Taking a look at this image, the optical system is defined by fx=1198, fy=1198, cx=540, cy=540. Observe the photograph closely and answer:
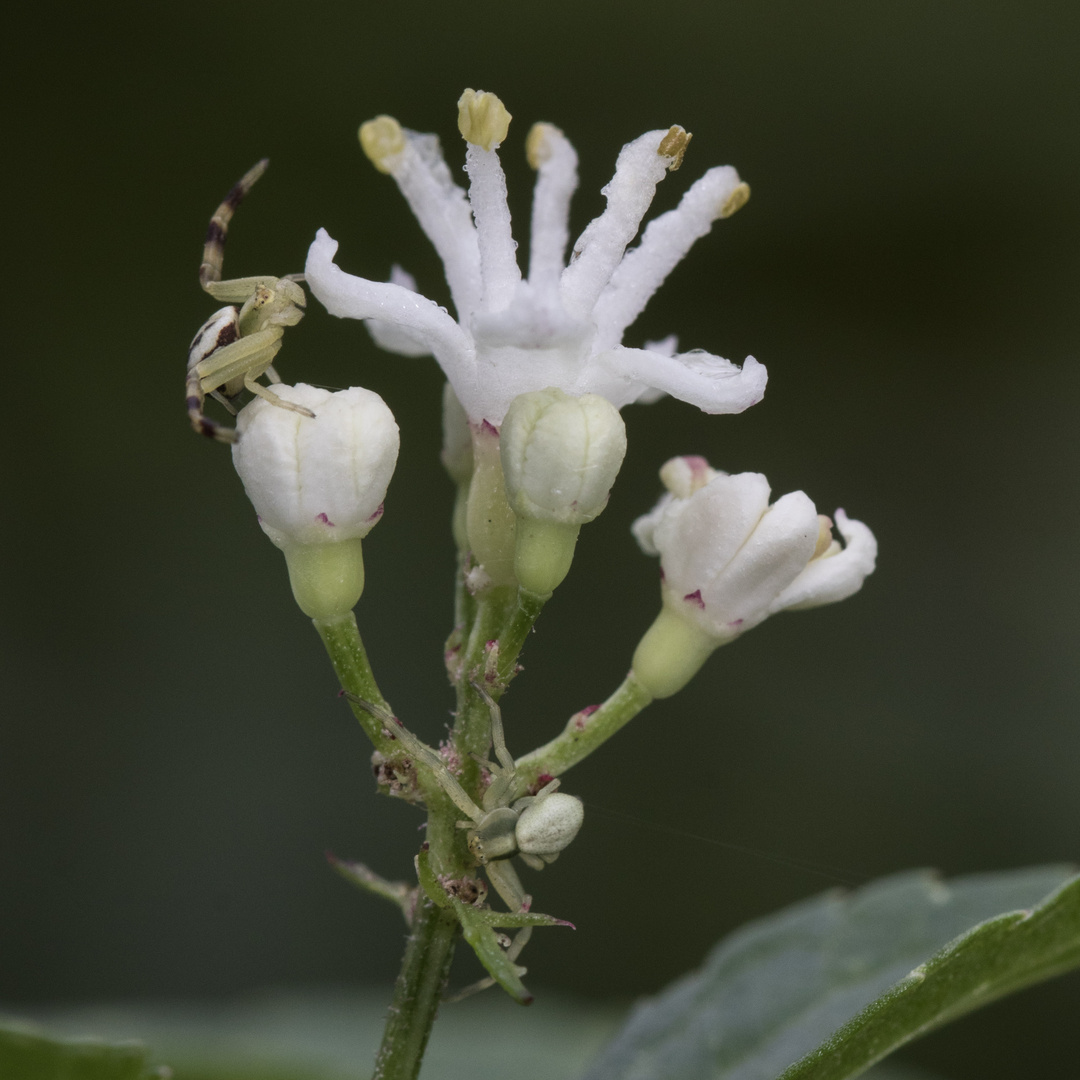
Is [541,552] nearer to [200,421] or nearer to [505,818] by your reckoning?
[505,818]

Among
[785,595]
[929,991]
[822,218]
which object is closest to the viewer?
[929,991]

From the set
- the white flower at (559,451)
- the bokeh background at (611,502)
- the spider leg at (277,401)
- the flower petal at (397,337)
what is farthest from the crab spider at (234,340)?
the bokeh background at (611,502)

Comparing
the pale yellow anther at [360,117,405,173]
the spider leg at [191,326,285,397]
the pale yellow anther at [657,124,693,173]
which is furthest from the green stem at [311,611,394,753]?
the pale yellow anther at [657,124,693,173]

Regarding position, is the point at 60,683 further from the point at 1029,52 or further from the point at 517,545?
the point at 1029,52

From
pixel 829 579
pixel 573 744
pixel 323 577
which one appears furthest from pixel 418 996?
pixel 829 579

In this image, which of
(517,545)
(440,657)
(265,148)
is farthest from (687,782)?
(517,545)

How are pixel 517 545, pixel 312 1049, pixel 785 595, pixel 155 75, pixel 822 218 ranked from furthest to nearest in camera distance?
1. pixel 822 218
2. pixel 155 75
3. pixel 312 1049
4. pixel 785 595
5. pixel 517 545
